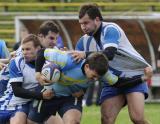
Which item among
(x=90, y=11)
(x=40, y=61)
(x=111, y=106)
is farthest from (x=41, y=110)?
(x=90, y=11)

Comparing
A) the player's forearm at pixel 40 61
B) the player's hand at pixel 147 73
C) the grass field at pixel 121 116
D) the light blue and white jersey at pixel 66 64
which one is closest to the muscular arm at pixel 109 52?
the light blue and white jersey at pixel 66 64

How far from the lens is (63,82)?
865 cm

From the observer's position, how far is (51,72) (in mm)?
8406

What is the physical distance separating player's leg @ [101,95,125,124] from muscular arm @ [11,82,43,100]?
3.38 ft

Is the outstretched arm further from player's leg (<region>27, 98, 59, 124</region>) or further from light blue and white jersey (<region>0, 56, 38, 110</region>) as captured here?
light blue and white jersey (<region>0, 56, 38, 110</region>)

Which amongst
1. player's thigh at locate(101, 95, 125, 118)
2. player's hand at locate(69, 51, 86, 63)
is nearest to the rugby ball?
player's hand at locate(69, 51, 86, 63)

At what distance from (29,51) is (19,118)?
2.78 ft

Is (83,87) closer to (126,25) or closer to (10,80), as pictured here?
(10,80)

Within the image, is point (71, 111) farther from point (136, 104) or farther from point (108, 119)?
point (136, 104)

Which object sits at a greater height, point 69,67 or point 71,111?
point 69,67

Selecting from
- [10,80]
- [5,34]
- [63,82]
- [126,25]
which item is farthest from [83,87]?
[5,34]

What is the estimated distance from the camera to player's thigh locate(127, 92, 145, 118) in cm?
927

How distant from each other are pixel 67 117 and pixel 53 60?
0.71 meters

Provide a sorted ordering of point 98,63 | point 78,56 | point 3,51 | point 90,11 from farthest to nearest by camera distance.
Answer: point 3,51
point 90,11
point 78,56
point 98,63
